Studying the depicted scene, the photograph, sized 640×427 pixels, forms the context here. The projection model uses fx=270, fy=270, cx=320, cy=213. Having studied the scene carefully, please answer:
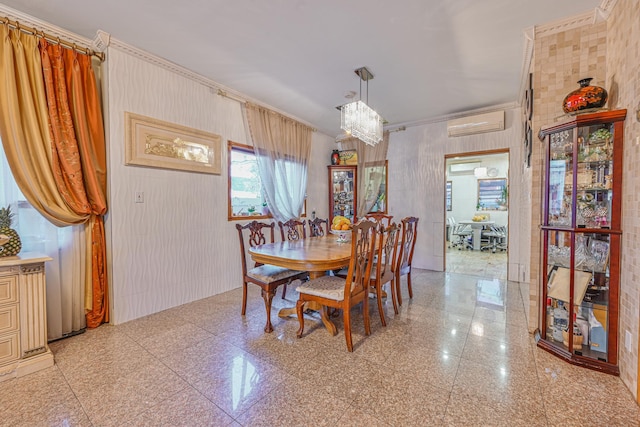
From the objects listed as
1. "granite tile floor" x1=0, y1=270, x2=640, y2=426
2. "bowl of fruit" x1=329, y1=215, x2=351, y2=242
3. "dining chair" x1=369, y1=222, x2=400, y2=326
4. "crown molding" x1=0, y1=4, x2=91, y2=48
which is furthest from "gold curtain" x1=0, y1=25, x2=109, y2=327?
"dining chair" x1=369, y1=222, x2=400, y2=326

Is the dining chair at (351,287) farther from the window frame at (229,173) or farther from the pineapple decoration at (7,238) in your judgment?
the pineapple decoration at (7,238)

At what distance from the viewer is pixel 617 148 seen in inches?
68.8

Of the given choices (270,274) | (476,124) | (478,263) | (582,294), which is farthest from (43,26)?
(478,263)

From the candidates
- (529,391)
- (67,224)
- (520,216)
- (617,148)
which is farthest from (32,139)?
(520,216)

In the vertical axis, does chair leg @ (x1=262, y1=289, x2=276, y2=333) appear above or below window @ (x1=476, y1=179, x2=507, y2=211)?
below

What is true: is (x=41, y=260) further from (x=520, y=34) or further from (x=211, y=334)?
(x=520, y=34)

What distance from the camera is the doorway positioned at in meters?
6.45

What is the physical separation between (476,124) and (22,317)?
5.32 metres

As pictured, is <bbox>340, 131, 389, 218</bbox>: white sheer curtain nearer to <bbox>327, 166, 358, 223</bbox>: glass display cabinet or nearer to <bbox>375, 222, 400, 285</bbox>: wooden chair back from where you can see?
<bbox>327, 166, 358, 223</bbox>: glass display cabinet

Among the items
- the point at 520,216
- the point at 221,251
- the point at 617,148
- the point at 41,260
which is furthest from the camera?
the point at 520,216

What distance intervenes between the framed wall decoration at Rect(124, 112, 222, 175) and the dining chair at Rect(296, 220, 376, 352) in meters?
1.97

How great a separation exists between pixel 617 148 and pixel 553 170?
360 mm

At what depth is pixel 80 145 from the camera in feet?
7.68

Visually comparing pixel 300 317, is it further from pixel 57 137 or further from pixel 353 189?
pixel 353 189
